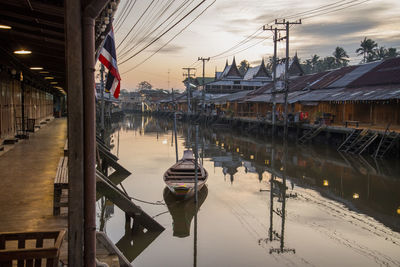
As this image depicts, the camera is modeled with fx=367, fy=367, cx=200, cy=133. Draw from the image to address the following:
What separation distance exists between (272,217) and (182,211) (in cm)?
316

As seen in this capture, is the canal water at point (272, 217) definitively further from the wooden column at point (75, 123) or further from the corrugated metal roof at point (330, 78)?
the corrugated metal roof at point (330, 78)

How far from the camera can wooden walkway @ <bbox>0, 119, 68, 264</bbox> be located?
6.50 meters

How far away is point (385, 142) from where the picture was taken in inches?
962

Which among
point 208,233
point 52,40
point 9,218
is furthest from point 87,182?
point 208,233

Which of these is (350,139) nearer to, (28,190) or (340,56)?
(28,190)

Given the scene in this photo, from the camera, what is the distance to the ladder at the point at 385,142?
76.8 ft

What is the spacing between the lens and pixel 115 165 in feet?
63.5

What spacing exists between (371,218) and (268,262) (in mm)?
5328

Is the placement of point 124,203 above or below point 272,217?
above

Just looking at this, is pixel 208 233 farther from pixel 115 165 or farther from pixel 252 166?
pixel 252 166

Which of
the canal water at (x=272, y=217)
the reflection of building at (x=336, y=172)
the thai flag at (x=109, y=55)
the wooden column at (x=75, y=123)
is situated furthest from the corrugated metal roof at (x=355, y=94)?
the wooden column at (x=75, y=123)

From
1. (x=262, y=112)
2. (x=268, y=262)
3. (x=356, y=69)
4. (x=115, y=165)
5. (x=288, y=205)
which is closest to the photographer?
(x=268, y=262)

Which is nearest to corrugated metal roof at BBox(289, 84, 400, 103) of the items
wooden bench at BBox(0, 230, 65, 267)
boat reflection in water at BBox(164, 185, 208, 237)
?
boat reflection in water at BBox(164, 185, 208, 237)

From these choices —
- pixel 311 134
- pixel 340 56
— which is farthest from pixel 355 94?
pixel 340 56
